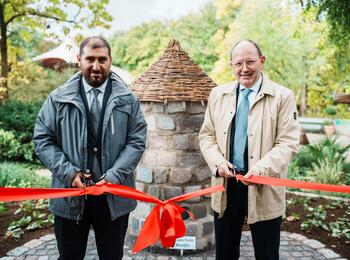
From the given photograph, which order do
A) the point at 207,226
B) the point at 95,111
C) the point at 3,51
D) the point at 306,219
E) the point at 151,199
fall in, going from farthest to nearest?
the point at 3,51 → the point at 306,219 → the point at 207,226 → the point at 151,199 → the point at 95,111

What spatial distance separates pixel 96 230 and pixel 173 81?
202 centimetres

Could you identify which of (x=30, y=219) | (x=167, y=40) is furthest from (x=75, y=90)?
(x=167, y=40)

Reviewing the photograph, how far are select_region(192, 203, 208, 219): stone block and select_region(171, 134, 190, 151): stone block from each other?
71 cm

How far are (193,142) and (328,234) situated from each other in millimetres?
2290

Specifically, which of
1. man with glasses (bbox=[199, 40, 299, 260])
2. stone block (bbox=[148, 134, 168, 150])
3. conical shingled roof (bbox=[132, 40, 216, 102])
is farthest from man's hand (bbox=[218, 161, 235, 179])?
stone block (bbox=[148, 134, 168, 150])

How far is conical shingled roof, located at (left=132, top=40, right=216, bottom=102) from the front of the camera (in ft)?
14.0

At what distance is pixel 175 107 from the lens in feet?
14.1

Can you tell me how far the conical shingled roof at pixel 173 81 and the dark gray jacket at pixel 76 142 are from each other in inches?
57.5

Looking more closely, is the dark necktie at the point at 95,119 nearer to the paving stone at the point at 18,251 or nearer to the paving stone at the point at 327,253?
the paving stone at the point at 18,251

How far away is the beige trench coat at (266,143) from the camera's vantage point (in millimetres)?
2795

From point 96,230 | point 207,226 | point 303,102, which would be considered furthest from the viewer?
point 303,102

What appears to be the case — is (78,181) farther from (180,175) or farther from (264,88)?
(180,175)

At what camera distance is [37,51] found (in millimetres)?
28328

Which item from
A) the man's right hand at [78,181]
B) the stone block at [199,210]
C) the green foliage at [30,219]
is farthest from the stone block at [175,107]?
the green foliage at [30,219]
